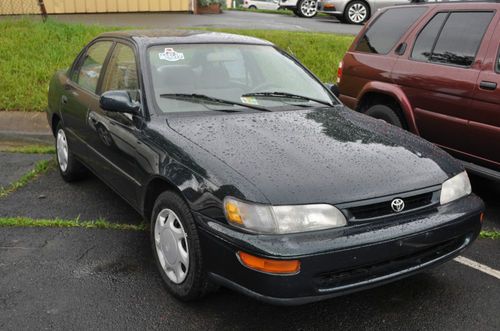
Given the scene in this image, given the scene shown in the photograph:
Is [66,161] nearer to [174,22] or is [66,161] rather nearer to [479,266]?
[479,266]

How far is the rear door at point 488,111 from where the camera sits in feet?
14.2

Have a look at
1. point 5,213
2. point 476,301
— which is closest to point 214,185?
point 476,301

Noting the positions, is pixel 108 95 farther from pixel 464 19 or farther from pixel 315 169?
pixel 464 19

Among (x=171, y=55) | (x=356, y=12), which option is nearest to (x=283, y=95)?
(x=171, y=55)

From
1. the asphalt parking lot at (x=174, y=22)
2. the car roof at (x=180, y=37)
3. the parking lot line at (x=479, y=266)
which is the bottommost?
the parking lot line at (x=479, y=266)

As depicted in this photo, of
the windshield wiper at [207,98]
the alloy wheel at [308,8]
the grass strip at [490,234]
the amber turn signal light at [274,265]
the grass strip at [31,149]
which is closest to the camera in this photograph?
the amber turn signal light at [274,265]

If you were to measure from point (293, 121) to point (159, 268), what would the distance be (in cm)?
132

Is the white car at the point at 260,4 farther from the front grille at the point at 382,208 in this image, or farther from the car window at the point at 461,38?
the front grille at the point at 382,208

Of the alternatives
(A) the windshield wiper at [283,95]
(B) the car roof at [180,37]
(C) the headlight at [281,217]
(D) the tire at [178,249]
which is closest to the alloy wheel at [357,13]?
(B) the car roof at [180,37]

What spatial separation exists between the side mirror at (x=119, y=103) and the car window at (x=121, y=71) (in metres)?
0.23

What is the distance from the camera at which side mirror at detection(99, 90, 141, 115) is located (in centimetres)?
351

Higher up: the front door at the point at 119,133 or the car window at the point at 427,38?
the car window at the point at 427,38

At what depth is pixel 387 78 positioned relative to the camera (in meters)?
5.38

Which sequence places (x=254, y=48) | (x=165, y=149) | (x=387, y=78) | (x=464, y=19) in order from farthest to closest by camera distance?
(x=387, y=78)
(x=464, y=19)
(x=254, y=48)
(x=165, y=149)
